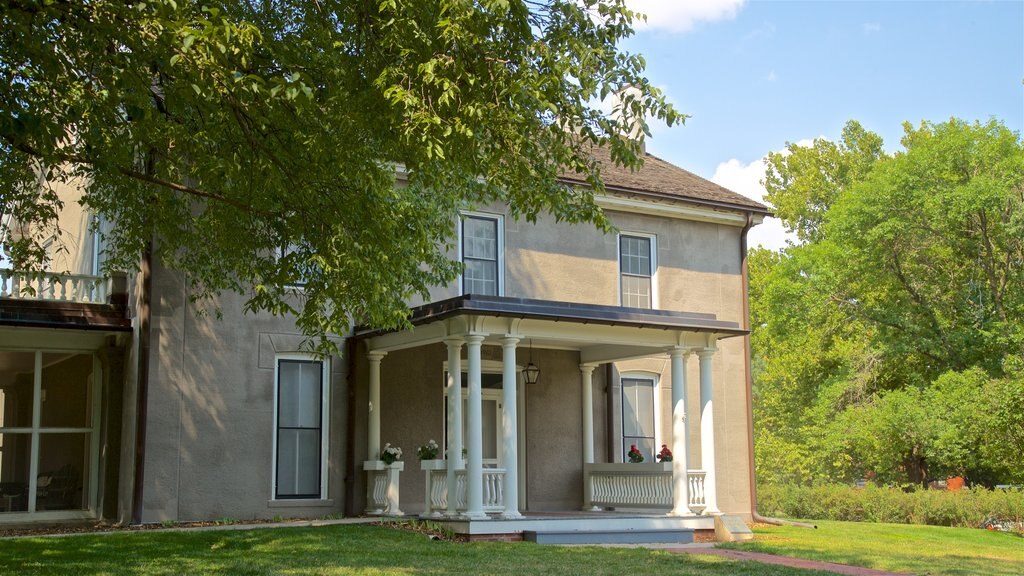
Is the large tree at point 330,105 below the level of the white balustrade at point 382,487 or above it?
above

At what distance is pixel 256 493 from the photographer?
55.9 ft

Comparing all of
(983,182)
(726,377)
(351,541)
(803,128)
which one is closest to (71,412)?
(351,541)

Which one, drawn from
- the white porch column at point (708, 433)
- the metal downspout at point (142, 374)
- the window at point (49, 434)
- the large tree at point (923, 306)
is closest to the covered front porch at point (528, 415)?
the white porch column at point (708, 433)

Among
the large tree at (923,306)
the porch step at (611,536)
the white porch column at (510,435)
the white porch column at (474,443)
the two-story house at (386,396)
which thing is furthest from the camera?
the large tree at (923,306)

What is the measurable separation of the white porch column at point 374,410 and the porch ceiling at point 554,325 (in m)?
0.22

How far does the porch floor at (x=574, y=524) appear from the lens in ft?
49.5

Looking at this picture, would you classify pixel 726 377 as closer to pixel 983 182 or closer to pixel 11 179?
pixel 983 182

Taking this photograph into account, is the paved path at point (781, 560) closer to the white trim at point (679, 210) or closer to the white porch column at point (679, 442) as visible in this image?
the white porch column at point (679, 442)

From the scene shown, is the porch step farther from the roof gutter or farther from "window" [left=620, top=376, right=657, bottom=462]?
the roof gutter

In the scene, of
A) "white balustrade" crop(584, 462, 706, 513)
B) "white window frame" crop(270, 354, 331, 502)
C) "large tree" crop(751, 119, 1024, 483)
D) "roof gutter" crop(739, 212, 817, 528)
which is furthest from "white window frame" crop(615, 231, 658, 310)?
"large tree" crop(751, 119, 1024, 483)

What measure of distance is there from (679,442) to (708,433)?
2.39 ft

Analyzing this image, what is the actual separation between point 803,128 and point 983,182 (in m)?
15.1

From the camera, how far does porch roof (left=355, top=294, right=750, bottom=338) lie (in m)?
15.5

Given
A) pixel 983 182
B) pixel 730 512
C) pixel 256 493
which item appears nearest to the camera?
pixel 256 493
